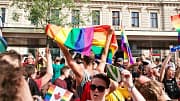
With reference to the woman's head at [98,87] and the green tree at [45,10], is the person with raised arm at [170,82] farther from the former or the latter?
the green tree at [45,10]

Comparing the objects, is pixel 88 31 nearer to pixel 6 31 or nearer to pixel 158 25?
pixel 6 31

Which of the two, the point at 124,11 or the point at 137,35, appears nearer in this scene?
the point at 137,35

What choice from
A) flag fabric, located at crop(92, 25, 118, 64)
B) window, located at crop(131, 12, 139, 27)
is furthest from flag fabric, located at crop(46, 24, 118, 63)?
window, located at crop(131, 12, 139, 27)

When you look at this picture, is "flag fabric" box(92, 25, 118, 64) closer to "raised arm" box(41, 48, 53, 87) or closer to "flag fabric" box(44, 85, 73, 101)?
"raised arm" box(41, 48, 53, 87)

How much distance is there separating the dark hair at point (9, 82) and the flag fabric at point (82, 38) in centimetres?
285

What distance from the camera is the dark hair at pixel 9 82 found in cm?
225

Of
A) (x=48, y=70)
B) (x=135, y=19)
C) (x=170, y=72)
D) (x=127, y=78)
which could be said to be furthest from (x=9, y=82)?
(x=135, y=19)

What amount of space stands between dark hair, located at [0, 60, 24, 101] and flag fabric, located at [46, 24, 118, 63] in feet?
9.35

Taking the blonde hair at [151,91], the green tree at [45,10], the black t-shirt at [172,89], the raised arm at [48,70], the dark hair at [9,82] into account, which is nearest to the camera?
the dark hair at [9,82]

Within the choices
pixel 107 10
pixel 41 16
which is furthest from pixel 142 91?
pixel 107 10

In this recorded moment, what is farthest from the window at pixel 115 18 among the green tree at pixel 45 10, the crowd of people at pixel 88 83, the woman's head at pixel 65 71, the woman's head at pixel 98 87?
the woman's head at pixel 98 87

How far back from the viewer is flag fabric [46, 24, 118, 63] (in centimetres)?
558

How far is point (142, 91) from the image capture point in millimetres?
3334

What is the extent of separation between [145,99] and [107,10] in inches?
1412
